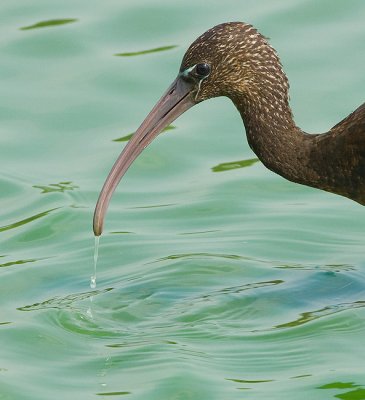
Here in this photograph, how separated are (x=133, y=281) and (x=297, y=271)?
104 cm

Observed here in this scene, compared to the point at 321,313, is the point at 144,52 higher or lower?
higher

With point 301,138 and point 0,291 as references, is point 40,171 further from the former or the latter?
point 301,138

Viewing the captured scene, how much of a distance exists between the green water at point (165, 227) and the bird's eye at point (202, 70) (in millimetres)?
1339

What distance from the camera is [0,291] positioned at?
10.8m

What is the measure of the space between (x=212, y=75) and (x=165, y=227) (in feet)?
5.60

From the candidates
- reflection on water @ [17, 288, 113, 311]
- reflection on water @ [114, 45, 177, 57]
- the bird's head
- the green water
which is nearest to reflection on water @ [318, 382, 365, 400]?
the green water

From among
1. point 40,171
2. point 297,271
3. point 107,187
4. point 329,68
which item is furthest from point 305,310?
point 329,68

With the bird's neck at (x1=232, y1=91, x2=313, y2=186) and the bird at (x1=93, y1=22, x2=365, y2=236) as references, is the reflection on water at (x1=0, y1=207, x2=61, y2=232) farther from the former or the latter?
the bird's neck at (x1=232, y1=91, x2=313, y2=186)

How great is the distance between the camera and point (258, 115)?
34.3 feet

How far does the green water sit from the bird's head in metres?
0.80

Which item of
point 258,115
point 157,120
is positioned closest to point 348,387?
point 258,115

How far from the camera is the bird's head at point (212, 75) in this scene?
1029 cm

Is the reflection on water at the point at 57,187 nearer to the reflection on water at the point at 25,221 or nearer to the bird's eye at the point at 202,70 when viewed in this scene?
the reflection on water at the point at 25,221

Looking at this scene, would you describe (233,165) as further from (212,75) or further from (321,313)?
(321,313)
